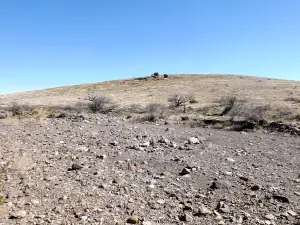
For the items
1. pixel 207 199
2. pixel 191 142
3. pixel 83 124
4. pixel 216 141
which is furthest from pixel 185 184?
pixel 83 124

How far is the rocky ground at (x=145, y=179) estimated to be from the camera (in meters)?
5.40

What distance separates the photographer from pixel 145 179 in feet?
23.0

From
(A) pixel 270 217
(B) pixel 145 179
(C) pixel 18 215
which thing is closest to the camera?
(C) pixel 18 215

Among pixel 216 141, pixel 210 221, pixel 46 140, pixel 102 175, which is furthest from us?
pixel 216 141

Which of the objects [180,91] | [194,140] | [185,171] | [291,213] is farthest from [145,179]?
[180,91]

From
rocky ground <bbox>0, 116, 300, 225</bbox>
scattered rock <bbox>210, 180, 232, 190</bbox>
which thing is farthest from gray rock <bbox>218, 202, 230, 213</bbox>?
scattered rock <bbox>210, 180, 232, 190</bbox>

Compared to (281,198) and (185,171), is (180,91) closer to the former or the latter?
(185,171)

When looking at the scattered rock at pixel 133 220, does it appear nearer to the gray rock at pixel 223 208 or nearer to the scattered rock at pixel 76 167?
the gray rock at pixel 223 208

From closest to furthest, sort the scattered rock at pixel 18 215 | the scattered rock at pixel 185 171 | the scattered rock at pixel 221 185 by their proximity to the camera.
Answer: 1. the scattered rock at pixel 18 215
2. the scattered rock at pixel 221 185
3. the scattered rock at pixel 185 171

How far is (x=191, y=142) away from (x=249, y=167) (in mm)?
2543

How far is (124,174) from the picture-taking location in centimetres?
725

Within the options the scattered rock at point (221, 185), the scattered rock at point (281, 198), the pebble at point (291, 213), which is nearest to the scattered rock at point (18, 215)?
the scattered rock at point (221, 185)

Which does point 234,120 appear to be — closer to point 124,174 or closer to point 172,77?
point 124,174

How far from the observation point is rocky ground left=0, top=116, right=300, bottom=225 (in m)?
5.40
